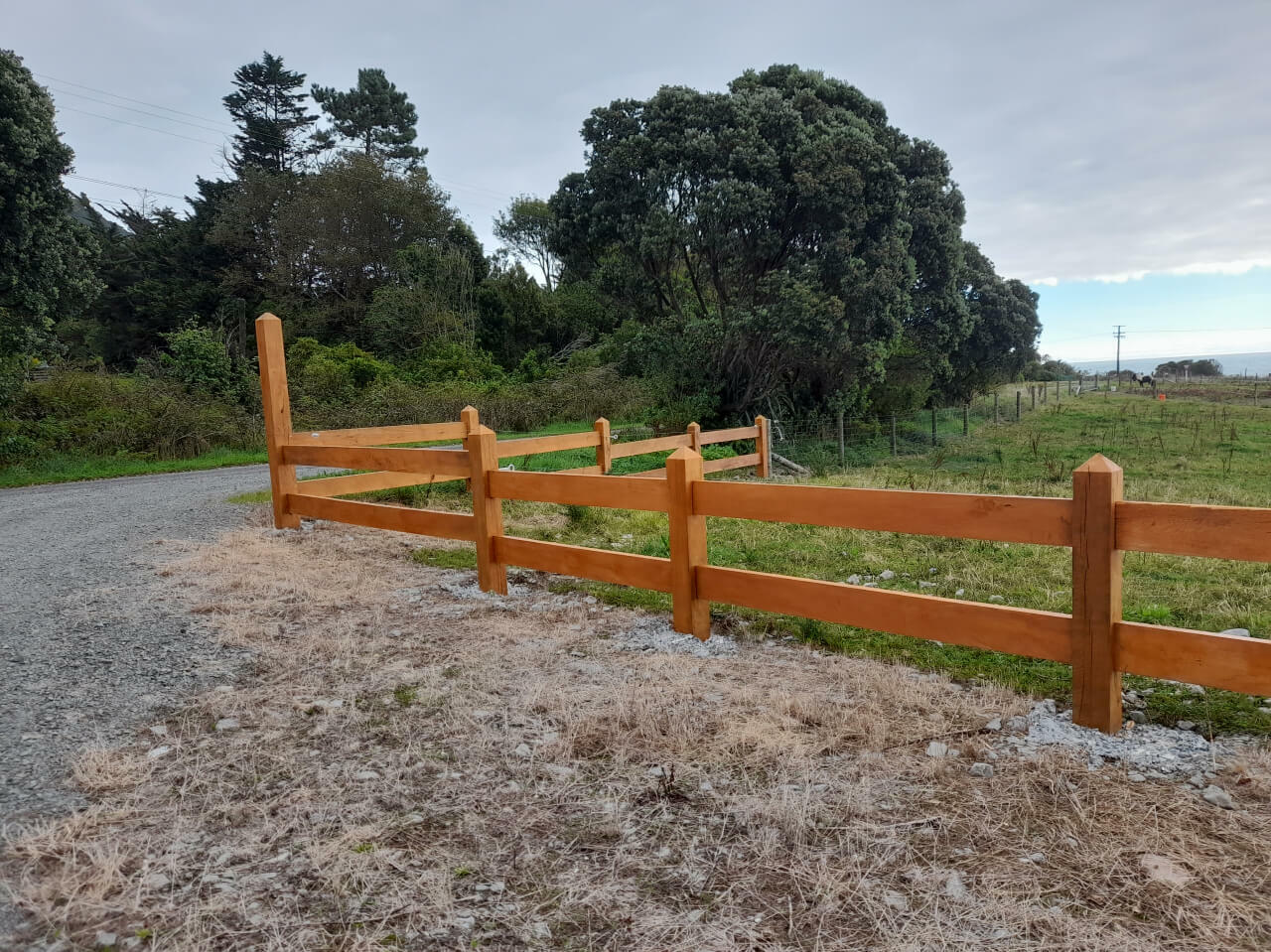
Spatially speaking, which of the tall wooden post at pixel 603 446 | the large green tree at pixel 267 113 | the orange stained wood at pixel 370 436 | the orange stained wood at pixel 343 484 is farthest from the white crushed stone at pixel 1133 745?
the large green tree at pixel 267 113

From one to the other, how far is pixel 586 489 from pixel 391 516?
6.66ft

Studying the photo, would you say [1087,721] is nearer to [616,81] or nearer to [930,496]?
[930,496]

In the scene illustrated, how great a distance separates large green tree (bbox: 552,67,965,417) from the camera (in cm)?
1485

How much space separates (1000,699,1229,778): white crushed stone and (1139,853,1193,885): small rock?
0.57 metres

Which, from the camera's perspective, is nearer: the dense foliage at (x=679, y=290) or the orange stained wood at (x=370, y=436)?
the orange stained wood at (x=370, y=436)

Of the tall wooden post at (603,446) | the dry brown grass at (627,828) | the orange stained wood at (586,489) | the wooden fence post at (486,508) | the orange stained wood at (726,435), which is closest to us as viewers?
the dry brown grass at (627,828)

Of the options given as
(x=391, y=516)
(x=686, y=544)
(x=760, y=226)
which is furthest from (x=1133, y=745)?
(x=760, y=226)

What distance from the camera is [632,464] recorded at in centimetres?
1343

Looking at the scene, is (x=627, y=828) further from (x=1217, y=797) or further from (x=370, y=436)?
(x=370, y=436)

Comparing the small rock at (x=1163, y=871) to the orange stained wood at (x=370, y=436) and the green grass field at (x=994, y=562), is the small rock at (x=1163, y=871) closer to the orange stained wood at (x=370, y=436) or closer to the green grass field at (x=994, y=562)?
the green grass field at (x=994, y=562)

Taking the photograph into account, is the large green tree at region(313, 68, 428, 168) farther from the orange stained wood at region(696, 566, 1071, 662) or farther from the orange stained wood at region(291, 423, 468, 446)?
the orange stained wood at region(696, 566, 1071, 662)

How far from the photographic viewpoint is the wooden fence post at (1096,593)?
272cm

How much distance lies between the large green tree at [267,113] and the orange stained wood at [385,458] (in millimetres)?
31248

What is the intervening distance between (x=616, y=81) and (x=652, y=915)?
685 inches
